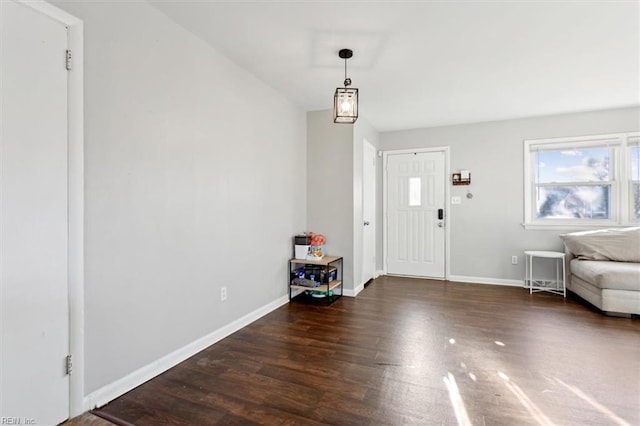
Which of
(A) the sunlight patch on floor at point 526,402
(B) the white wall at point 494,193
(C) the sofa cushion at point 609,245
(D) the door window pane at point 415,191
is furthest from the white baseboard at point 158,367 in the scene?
(C) the sofa cushion at point 609,245

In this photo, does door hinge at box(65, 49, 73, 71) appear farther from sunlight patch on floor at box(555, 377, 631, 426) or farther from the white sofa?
the white sofa

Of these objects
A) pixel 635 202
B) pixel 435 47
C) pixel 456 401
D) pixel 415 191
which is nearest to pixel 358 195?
pixel 415 191

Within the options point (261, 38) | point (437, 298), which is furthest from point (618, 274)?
point (261, 38)

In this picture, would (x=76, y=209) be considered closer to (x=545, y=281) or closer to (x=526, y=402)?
(x=526, y=402)

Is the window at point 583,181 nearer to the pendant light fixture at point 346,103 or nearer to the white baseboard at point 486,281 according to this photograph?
the white baseboard at point 486,281

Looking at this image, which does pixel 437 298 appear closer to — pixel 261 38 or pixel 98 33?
pixel 261 38

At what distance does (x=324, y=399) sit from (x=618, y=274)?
132 inches

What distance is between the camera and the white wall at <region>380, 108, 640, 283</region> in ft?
14.8

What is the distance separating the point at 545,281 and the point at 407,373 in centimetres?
342

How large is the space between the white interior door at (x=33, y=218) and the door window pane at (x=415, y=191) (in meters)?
4.52

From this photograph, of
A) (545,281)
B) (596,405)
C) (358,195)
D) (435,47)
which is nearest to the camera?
(596,405)

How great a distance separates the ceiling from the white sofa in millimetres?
1683

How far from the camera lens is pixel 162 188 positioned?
2.18m

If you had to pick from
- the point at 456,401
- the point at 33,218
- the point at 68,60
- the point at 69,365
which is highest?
the point at 68,60
